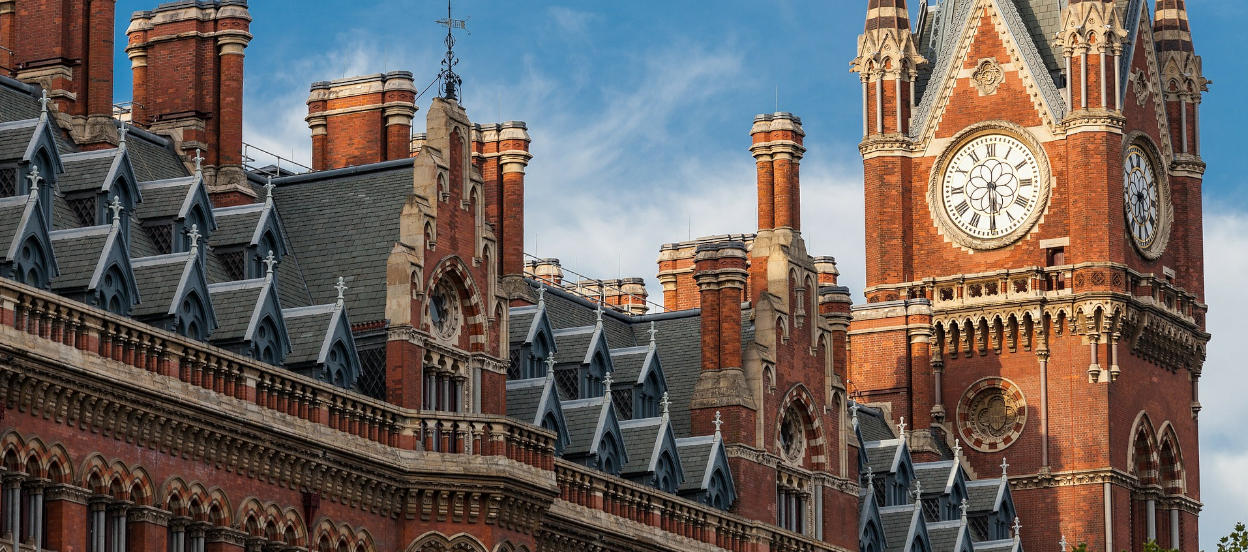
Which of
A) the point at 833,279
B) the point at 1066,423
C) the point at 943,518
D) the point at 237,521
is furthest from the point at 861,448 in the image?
the point at 237,521

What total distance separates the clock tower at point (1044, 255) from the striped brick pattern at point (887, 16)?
86 mm

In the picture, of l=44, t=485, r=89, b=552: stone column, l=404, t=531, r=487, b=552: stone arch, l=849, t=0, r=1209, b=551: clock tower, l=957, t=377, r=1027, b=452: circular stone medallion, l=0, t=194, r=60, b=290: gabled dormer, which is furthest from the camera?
l=957, t=377, r=1027, b=452: circular stone medallion

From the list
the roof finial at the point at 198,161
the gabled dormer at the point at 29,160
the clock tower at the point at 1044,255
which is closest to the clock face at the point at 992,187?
the clock tower at the point at 1044,255

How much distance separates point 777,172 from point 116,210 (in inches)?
1014

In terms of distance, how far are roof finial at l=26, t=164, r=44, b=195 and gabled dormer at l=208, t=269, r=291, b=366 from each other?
4.27m

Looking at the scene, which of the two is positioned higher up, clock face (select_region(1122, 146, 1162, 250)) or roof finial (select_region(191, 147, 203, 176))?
clock face (select_region(1122, 146, 1162, 250))

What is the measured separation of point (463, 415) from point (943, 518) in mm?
27845

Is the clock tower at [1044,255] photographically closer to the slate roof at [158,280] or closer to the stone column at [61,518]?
the slate roof at [158,280]

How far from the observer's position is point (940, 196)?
97.1 m

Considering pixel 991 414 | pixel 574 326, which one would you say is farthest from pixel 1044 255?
pixel 574 326

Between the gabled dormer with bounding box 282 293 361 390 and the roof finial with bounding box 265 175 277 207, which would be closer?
the gabled dormer with bounding box 282 293 361 390

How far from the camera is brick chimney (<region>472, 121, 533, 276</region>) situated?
71.7 m

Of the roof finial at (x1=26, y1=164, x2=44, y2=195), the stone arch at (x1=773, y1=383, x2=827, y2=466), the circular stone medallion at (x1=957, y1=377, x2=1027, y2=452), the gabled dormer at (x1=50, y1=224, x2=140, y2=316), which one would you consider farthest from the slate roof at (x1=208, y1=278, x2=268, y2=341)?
the circular stone medallion at (x1=957, y1=377, x2=1027, y2=452)

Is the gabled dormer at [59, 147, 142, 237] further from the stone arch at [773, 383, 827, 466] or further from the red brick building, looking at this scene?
the stone arch at [773, 383, 827, 466]
